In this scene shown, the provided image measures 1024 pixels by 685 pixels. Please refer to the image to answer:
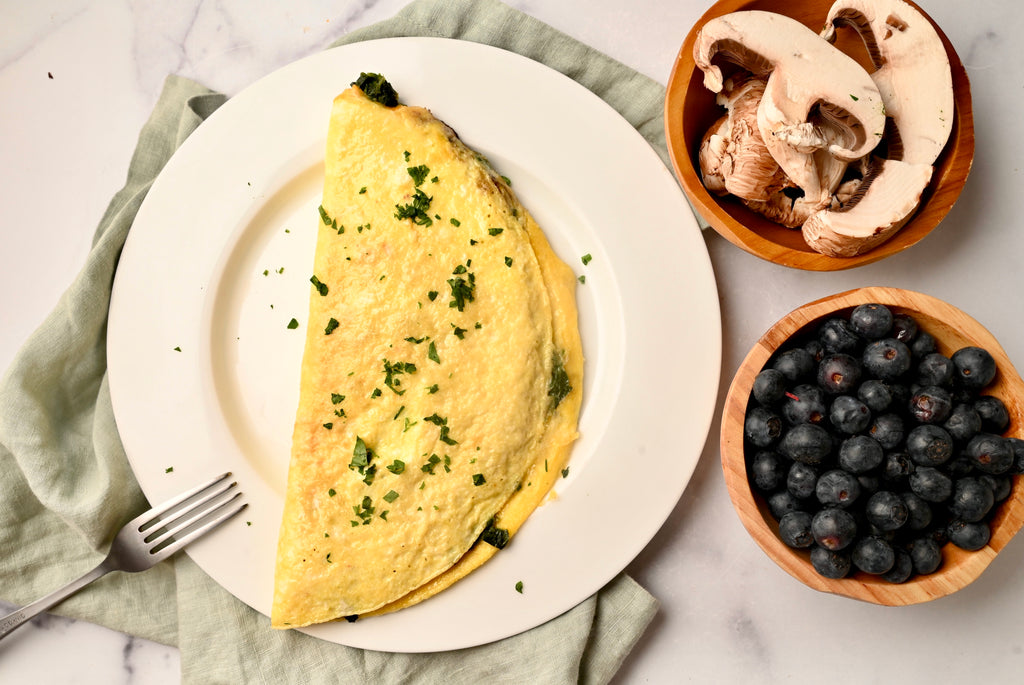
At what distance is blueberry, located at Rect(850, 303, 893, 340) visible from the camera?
2211mm

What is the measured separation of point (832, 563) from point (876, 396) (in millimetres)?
537

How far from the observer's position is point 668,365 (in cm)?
260

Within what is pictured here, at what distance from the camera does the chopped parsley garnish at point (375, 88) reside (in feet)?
8.22

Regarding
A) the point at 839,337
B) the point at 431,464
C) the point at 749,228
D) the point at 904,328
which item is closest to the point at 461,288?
the point at 431,464

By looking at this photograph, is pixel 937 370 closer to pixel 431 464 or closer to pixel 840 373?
pixel 840 373

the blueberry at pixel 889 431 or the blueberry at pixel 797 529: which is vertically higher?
the blueberry at pixel 889 431

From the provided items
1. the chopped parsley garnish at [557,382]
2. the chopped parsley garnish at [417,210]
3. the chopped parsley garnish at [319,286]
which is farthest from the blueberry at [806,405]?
the chopped parsley garnish at [319,286]

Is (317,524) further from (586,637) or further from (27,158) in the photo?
(27,158)

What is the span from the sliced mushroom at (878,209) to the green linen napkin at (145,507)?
746 mm

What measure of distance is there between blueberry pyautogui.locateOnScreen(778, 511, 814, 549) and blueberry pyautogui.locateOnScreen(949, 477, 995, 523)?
44cm

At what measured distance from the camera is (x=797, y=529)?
85.7 inches

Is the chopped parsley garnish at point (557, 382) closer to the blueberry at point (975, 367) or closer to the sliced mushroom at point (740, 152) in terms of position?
the sliced mushroom at point (740, 152)

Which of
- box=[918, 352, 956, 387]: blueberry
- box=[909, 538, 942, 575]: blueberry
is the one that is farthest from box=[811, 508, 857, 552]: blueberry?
box=[918, 352, 956, 387]: blueberry

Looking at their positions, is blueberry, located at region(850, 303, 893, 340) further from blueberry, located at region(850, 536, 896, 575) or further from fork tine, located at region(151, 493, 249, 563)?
fork tine, located at region(151, 493, 249, 563)
